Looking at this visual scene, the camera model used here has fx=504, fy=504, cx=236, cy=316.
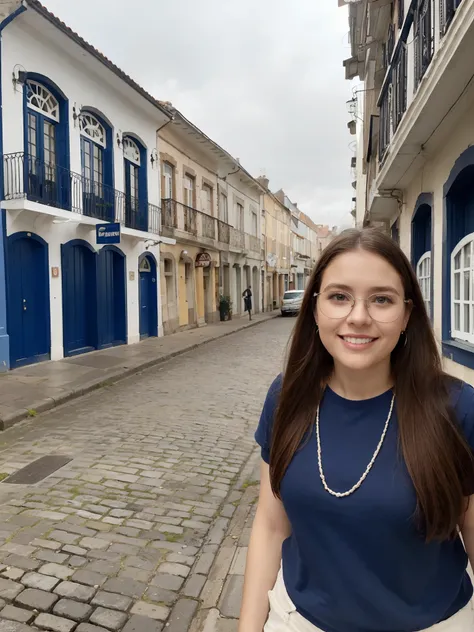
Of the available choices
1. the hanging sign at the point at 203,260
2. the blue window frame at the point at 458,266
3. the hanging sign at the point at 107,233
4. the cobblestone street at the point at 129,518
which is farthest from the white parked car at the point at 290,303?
the blue window frame at the point at 458,266

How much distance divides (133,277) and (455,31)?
12423 mm

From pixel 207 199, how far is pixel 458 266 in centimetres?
1744

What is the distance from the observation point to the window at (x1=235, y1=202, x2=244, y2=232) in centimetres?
2780

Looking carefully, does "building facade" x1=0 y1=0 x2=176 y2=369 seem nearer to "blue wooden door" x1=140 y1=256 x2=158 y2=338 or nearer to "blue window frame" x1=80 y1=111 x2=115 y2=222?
"blue window frame" x1=80 y1=111 x2=115 y2=222

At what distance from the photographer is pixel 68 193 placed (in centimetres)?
1160

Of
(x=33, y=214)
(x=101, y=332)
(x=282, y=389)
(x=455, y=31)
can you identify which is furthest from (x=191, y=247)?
(x=282, y=389)

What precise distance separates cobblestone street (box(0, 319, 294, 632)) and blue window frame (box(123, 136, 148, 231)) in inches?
334

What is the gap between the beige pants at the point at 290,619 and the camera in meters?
1.32

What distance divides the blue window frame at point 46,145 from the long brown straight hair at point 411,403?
32.8 feet

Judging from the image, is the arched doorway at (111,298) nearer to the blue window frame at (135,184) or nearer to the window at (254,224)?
the blue window frame at (135,184)

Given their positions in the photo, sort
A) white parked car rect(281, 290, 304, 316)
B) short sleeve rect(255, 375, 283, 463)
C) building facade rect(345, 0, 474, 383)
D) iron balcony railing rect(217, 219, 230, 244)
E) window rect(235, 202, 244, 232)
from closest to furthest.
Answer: short sleeve rect(255, 375, 283, 463), building facade rect(345, 0, 474, 383), iron balcony railing rect(217, 219, 230, 244), window rect(235, 202, 244, 232), white parked car rect(281, 290, 304, 316)

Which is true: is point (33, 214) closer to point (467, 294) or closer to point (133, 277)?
point (133, 277)

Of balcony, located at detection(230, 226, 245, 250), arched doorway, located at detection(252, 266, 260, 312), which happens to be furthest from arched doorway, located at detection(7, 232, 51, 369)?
arched doorway, located at detection(252, 266, 260, 312)

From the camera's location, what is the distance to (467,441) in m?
1.31
